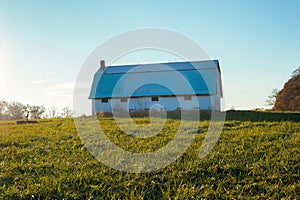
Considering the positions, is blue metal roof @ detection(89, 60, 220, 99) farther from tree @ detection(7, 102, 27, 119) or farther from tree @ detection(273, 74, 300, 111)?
tree @ detection(273, 74, 300, 111)

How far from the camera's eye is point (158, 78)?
66.6 feet

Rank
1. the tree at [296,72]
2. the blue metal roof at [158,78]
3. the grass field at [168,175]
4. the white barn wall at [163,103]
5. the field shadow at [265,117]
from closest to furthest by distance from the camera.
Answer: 1. the grass field at [168,175]
2. the field shadow at [265,117]
3. the white barn wall at [163,103]
4. the blue metal roof at [158,78]
5. the tree at [296,72]

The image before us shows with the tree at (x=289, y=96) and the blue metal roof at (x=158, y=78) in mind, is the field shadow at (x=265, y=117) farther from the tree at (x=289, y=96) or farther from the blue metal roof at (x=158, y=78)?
the tree at (x=289, y=96)

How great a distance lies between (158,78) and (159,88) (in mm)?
988

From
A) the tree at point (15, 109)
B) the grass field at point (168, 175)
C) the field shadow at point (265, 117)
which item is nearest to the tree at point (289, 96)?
the field shadow at point (265, 117)

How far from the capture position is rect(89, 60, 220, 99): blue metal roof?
19114 millimetres

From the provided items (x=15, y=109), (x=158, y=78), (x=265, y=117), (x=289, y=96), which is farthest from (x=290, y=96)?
(x=15, y=109)

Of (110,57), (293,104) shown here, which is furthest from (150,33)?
(293,104)

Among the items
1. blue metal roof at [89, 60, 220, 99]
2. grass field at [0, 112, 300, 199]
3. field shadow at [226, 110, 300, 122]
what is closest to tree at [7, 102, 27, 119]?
blue metal roof at [89, 60, 220, 99]

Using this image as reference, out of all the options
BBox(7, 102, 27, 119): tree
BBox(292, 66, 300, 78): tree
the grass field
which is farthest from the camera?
BBox(292, 66, 300, 78): tree

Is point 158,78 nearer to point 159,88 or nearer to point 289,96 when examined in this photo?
point 159,88

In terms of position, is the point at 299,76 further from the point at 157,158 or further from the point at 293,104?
the point at 157,158

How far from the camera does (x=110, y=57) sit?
6.27m

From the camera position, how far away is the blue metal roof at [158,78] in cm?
1911
